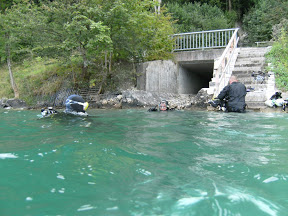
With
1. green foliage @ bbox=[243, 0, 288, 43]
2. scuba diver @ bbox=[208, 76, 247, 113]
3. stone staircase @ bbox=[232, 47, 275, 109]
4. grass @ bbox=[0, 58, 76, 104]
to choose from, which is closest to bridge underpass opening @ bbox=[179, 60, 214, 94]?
stone staircase @ bbox=[232, 47, 275, 109]

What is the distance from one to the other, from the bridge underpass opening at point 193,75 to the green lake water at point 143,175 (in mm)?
10495

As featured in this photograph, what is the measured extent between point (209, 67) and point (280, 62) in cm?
462

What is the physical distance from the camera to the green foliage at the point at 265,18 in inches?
798

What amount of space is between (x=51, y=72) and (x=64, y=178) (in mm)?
14265

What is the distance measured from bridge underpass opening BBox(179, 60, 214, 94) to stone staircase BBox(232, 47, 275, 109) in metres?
1.97

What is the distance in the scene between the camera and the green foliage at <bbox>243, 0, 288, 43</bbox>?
66.5 ft

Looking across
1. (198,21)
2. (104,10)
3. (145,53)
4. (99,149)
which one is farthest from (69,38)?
(198,21)

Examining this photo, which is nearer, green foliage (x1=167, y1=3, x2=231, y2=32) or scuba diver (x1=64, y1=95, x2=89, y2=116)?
scuba diver (x1=64, y1=95, x2=89, y2=116)

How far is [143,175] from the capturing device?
2697 mm

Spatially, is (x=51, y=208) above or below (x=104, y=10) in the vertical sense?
below

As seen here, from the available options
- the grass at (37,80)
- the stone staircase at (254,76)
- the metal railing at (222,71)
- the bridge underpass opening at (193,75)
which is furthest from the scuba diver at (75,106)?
the bridge underpass opening at (193,75)

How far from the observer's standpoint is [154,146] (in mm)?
4059

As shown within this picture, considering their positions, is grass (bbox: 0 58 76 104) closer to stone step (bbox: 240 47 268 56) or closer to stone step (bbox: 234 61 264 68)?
stone step (bbox: 234 61 264 68)

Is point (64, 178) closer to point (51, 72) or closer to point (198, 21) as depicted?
point (51, 72)
